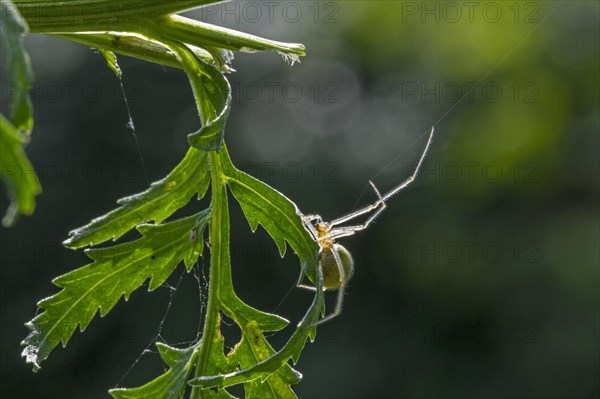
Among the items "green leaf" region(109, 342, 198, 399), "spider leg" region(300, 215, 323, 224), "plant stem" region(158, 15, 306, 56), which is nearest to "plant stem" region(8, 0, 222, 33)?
"plant stem" region(158, 15, 306, 56)

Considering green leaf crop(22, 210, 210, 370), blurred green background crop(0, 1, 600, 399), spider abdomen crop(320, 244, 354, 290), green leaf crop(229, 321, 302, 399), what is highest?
green leaf crop(22, 210, 210, 370)

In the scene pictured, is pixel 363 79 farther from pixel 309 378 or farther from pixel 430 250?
pixel 309 378

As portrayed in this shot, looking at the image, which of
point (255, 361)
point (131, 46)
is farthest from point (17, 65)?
point (255, 361)

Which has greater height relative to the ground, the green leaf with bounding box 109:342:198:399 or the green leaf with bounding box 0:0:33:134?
the green leaf with bounding box 0:0:33:134

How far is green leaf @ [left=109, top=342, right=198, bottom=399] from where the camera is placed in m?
1.83

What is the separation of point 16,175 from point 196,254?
3.54 feet

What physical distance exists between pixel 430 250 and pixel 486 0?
4645mm

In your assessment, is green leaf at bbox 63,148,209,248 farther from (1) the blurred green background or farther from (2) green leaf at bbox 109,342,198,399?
(1) the blurred green background

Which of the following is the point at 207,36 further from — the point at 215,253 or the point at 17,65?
the point at 17,65

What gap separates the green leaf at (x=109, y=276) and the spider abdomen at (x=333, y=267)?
67cm

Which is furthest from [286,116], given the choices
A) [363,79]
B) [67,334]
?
[67,334]

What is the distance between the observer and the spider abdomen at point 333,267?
2.56 meters

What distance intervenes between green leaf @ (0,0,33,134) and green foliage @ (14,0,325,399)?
1.88 ft

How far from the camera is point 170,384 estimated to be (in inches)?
72.4
